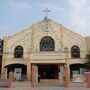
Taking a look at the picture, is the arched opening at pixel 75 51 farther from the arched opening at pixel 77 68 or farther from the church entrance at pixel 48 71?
the church entrance at pixel 48 71

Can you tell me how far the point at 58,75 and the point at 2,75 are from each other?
28.4ft

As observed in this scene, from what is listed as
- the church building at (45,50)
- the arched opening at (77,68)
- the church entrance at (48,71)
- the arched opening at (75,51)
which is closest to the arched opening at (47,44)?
the church building at (45,50)

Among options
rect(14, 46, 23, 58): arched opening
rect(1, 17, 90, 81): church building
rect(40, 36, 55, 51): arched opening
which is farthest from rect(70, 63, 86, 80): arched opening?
rect(14, 46, 23, 58): arched opening

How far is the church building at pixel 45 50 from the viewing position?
35.4 meters

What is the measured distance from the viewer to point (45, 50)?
36469 mm

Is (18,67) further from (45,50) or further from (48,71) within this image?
(45,50)

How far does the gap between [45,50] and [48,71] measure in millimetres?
3473

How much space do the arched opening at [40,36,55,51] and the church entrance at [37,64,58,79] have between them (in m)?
2.76

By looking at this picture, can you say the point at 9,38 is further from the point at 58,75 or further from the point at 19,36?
the point at 58,75

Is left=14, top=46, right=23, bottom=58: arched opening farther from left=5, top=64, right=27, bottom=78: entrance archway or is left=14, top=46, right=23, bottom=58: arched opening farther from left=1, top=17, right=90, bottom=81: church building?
left=5, top=64, right=27, bottom=78: entrance archway

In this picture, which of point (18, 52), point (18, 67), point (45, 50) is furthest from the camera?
point (18, 52)

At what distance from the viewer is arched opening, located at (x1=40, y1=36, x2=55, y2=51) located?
36.7m

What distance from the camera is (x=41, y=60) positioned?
34.9m

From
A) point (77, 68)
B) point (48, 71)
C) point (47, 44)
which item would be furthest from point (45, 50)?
point (77, 68)
